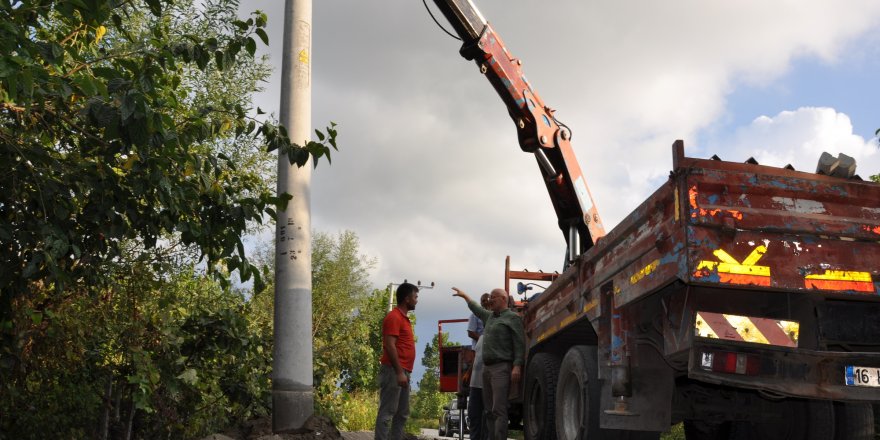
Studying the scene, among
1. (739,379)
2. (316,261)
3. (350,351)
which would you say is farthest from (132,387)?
(316,261)

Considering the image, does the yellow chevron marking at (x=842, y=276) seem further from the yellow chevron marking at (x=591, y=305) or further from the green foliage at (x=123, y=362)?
the green foliage at (x=123, y=362)

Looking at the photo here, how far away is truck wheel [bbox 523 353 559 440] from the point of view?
23.8ft

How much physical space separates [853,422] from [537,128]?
5.82m

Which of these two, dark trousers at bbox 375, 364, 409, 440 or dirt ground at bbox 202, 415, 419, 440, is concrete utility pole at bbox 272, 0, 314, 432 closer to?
dirt ground at bbox 202, 415, 419, 440

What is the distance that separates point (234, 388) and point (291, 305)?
1.67m

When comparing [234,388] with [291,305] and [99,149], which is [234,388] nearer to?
[291,305]

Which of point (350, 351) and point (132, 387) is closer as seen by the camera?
point (132, 387)

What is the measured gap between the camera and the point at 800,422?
20.5ft

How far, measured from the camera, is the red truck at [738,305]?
4.70 metres

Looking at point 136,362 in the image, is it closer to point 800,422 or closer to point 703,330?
point 703,330

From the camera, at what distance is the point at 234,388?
896cm

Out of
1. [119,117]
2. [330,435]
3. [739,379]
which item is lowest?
[330,435]

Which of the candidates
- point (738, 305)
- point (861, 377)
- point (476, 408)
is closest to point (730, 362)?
point (738, 305)

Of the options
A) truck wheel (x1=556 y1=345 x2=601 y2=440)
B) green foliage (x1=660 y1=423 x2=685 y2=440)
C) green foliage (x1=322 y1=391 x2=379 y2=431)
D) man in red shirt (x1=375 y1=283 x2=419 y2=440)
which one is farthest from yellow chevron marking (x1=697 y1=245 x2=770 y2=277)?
green foliage (x1=660 y1=423 x2=685 y2=440)
